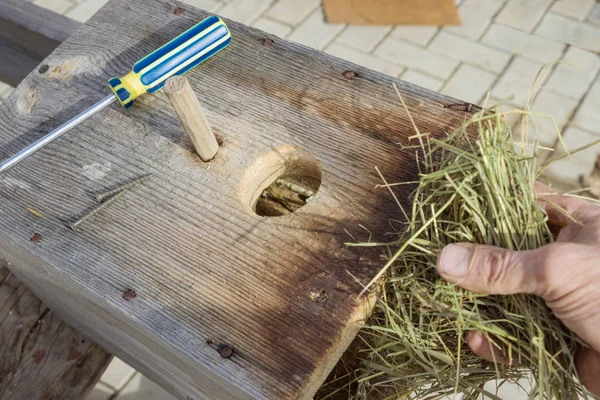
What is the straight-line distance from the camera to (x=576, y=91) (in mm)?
3428

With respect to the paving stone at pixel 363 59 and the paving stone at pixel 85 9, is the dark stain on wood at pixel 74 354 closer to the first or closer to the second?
the paving stone at pixel 363 59

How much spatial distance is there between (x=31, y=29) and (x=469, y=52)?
2.48 meters

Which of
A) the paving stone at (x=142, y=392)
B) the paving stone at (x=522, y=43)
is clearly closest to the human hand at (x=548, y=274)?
the paving stone at (x=142, y=392)

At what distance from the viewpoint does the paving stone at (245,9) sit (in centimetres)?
384

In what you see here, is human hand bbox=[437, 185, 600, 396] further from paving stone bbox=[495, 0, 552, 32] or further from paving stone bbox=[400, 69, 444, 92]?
paving stone bbox=[495, 0, 552, 32]

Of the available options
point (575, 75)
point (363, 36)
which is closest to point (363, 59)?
point (363, 36)

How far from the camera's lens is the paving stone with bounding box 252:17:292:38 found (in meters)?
3.75

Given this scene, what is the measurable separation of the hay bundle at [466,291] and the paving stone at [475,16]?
2.60 m

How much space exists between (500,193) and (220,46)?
0.80m

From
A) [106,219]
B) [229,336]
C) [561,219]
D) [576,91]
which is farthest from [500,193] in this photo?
[576,91]

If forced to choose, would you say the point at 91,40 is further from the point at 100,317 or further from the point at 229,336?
the point at 229,336

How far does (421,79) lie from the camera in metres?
3.51

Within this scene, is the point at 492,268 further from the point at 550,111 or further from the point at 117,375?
the point at 550,111

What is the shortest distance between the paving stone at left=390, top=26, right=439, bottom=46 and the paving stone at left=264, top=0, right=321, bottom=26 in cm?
54
